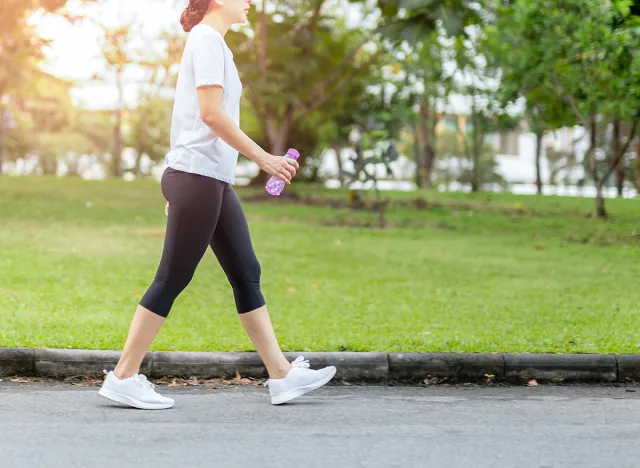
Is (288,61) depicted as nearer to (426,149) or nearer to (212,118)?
(212,118)

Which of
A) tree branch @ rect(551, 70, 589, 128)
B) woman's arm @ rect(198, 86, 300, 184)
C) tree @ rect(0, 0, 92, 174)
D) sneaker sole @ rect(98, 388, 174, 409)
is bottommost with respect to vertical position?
sneaker sole @ rect(98, 388, 174, 409)

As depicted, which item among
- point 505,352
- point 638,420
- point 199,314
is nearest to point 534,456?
point 638,420

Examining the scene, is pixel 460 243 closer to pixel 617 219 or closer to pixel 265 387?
pixel 617 219

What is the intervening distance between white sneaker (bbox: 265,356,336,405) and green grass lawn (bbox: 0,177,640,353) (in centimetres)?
111

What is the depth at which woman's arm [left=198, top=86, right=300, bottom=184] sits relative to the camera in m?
Answer: 5.00

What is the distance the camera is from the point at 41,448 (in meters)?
4.36

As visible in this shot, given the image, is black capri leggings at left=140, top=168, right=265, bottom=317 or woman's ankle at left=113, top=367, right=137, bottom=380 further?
woman's ankle at left=113, top=367, right=137, bottom=380

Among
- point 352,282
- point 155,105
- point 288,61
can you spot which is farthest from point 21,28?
point 155,105

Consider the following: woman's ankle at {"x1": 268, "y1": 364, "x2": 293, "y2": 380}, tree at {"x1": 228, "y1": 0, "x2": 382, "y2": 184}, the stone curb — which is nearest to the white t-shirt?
woman's ankle at {"x1": 268, "y1": 364, "x2": 293, "y2": 380}

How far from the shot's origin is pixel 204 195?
5109 millimetres

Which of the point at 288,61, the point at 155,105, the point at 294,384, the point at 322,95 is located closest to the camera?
the point at 294,384

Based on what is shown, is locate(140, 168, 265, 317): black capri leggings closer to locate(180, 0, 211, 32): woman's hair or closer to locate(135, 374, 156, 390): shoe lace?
locate(135, 374, 156, 390): shoe lace

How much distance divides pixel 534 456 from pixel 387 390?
1759mm

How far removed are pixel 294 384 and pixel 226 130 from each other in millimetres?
1362
